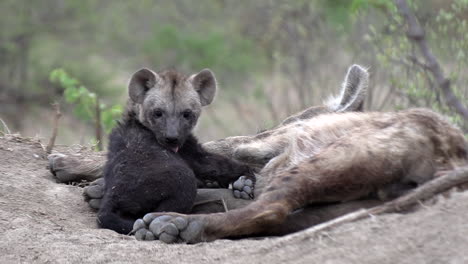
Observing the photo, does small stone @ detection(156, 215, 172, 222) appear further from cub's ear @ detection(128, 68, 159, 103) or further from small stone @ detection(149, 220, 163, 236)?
cub's ear @ detection(128, 68, 159, 103)

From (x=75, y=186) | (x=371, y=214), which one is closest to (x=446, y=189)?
(x=371, y=214)

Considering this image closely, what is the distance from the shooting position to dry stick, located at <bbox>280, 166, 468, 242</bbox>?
118 inches

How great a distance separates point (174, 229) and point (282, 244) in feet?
1.56

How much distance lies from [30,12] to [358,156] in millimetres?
10869

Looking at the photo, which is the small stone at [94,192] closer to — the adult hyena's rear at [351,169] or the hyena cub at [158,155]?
the hyena cub at [158,155]

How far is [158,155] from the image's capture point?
12.0ft

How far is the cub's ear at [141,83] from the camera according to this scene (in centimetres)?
433

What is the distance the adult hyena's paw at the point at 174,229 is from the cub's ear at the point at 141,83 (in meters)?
1.27

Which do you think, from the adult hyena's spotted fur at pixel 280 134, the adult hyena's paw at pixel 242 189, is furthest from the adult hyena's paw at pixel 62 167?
the adult hyena's paw at pixel 242 189

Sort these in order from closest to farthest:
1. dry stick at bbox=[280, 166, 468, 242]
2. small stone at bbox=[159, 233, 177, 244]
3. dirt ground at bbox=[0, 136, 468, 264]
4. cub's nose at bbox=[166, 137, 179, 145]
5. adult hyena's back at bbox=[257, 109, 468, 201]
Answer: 1. dirt ground at bbox=[0, 136, 468, 264]
2. dry stick at bbox=[280, 166, 468, 242]
3. small stone at bbox=[159, 233, 177, 244]
4. adult hyena's back at bbox=[257, 109, 468, 201]
5. cub's nose at bbox=[166, 137, 179, 145]

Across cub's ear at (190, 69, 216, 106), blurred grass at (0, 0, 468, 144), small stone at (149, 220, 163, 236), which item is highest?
cub's ear at (190, 69, 216, 106)

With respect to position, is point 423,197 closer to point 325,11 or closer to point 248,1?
point 325,11

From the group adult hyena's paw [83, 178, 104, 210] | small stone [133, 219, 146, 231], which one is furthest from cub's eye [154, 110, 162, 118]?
small stone [133, 219, 146, 231]

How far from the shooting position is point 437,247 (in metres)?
2.77
